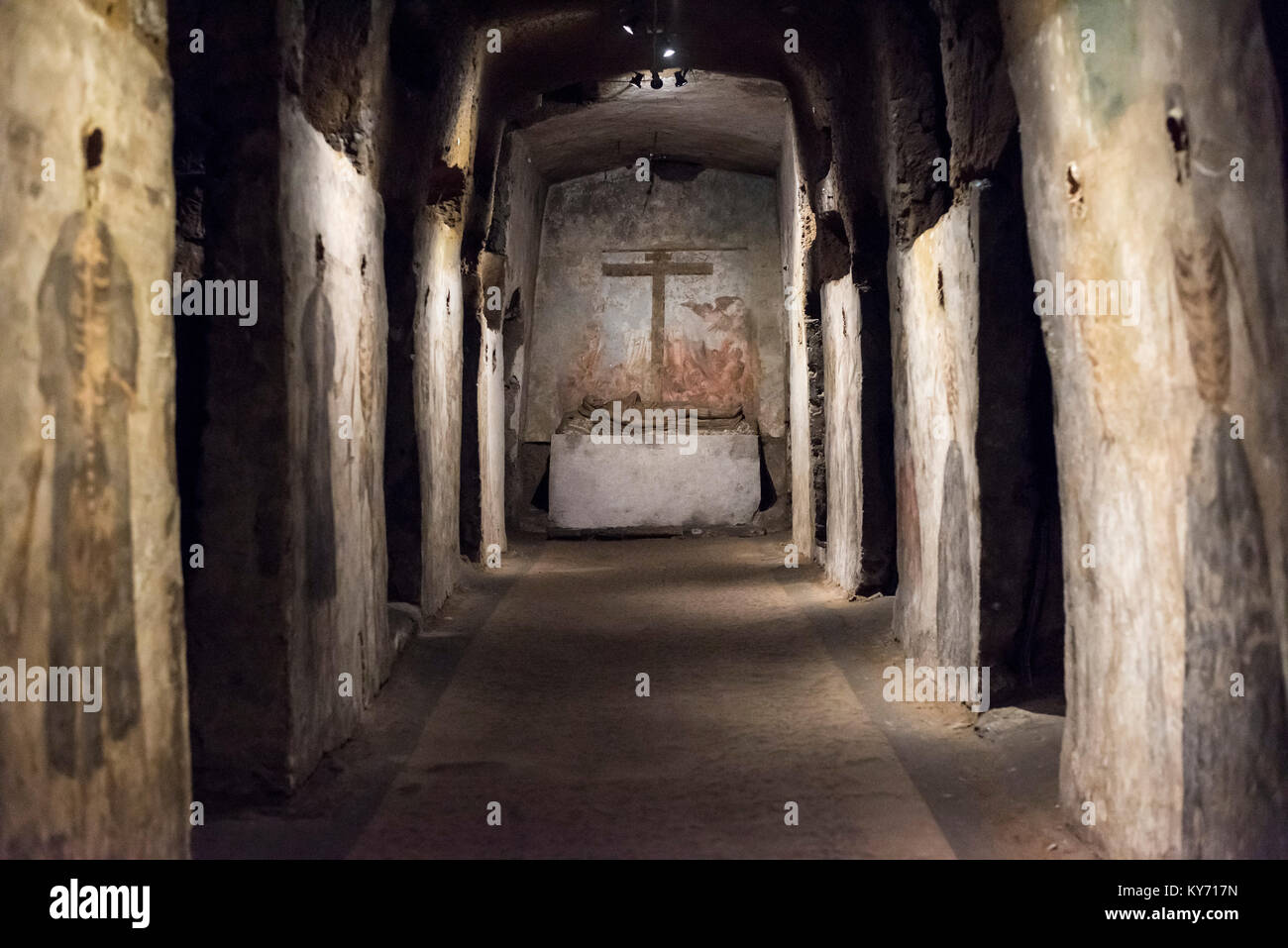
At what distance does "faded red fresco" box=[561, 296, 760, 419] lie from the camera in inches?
625

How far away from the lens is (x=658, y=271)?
16.1 meters

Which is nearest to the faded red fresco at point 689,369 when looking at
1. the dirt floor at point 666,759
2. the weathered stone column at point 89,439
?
the dirt floor at point 666,759

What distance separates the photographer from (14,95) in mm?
2293

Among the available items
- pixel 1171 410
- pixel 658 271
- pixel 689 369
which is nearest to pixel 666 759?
pixel 1171 410

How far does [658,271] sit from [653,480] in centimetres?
321

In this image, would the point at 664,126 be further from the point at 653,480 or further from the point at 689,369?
the point at 653,480

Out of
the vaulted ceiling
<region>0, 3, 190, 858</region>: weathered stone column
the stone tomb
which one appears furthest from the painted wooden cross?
<region>0, 3, 190, 858</region>: weathered stone column

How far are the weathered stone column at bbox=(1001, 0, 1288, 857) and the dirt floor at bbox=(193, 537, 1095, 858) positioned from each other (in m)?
0.64

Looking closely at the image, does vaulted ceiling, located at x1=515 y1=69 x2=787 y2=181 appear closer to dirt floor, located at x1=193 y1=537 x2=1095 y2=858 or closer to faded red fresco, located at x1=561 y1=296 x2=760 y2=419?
faded red fresco, located at x1=561 y1=296 x2=760 y2=419

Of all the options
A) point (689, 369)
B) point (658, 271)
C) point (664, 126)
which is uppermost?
point (664, 126)

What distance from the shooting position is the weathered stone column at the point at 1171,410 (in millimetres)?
2729

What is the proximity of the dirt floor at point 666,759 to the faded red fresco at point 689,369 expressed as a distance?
325 inches

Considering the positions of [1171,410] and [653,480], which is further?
[653,480]

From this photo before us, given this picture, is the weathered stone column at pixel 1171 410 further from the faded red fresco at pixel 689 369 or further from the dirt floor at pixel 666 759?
the faded red fresco at pixel 689 369
